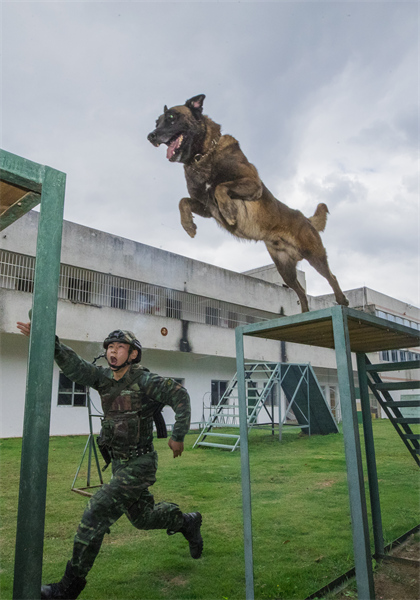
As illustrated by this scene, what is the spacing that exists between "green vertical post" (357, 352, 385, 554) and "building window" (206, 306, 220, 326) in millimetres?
11288

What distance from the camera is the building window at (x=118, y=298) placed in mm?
12812

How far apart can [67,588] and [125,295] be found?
10.8 m

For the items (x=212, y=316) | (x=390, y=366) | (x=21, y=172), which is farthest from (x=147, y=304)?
(x=21, y=172)

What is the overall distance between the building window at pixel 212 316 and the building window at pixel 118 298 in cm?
339

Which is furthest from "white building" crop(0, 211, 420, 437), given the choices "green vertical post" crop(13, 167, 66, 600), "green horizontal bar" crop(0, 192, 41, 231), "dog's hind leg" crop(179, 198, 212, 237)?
"green vertical post" crop(13, 167, 66, 600)

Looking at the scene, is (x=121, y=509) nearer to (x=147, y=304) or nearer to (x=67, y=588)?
(x=67, y=588)

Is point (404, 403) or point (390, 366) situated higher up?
point (390, 366)

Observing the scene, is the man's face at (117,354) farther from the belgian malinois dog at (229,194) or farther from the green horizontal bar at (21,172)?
the belgian malinois dog at (229,194)

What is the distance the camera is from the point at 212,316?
15516 mm

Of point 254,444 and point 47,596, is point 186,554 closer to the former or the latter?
point 47,596

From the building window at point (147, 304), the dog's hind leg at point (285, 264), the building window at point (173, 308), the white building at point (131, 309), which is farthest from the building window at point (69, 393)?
the dog's hind leg at point (285, 264)

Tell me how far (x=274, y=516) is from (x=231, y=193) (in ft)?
11.3

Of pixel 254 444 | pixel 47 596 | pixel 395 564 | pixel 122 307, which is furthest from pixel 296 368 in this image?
pixel 47 596

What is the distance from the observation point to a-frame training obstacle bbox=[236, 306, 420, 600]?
94.1 inches
